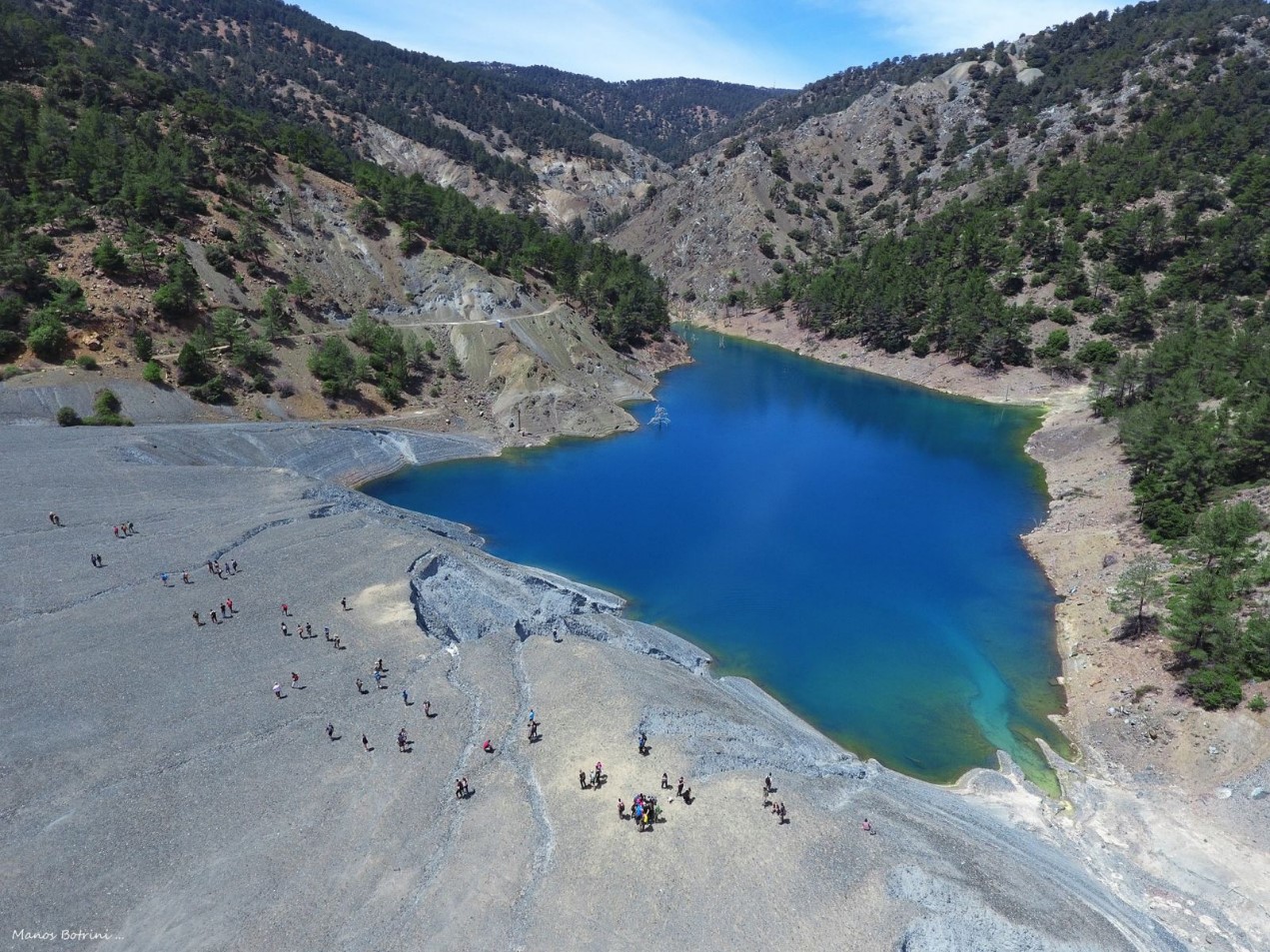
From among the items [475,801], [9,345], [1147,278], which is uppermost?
[1147,278]

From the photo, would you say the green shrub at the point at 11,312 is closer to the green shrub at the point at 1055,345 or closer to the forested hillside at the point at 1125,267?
the forested hillside at the point at 1125,267

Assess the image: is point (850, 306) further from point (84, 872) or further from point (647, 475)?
point (84, 872)

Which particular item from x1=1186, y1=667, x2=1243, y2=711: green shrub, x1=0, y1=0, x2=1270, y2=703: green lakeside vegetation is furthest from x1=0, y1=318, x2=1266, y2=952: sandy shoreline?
x1=0, y1=0, x2=1270, y2=703: green lakeside vegetation

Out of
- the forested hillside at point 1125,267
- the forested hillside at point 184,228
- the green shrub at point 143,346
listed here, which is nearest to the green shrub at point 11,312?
the forested hillside at point 184,228

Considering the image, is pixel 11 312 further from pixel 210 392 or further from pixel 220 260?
pixel 220 260

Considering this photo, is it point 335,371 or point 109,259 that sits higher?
point 109,259

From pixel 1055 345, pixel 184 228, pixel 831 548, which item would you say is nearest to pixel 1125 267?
pixel 1055 345
